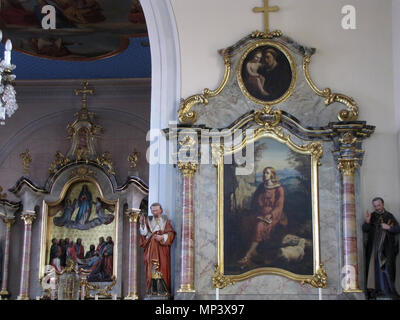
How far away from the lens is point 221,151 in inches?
438

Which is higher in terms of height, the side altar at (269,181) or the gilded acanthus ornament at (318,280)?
the side altar at (269,181)

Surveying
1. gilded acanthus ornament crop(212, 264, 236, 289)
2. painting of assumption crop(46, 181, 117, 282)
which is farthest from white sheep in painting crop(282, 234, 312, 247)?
painting of assumption crop(46, 181, 117, 282)

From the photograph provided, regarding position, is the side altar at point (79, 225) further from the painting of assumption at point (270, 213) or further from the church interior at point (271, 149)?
the painting of assumption at point (270, 213)

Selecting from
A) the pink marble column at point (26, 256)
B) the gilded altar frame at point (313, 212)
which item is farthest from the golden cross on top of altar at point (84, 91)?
the gilded altar frame at point (313, 212)

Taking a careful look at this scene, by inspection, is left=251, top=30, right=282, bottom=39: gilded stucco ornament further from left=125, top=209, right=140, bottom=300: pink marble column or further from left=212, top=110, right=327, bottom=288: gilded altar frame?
left=125, top=209, right=140, bottom=300: pink marble column

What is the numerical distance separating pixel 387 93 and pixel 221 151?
2727mm

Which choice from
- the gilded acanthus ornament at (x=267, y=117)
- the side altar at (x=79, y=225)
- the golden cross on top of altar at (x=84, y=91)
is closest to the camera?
the gilded acanthus ornament at (x=267, y=117)

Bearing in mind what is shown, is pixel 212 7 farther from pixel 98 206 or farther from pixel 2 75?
pixel 98 206

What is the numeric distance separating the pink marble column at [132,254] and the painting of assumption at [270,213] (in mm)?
4895

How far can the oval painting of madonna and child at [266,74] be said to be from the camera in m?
11.4

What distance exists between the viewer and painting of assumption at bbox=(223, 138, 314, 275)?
35.2ft

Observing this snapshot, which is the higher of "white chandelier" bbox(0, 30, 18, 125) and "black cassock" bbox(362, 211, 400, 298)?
"white chandelier" bbox(0, 30, 18, 125)

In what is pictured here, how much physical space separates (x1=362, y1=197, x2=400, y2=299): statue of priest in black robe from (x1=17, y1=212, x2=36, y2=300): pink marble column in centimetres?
783

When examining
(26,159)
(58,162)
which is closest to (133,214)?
(58,162)
